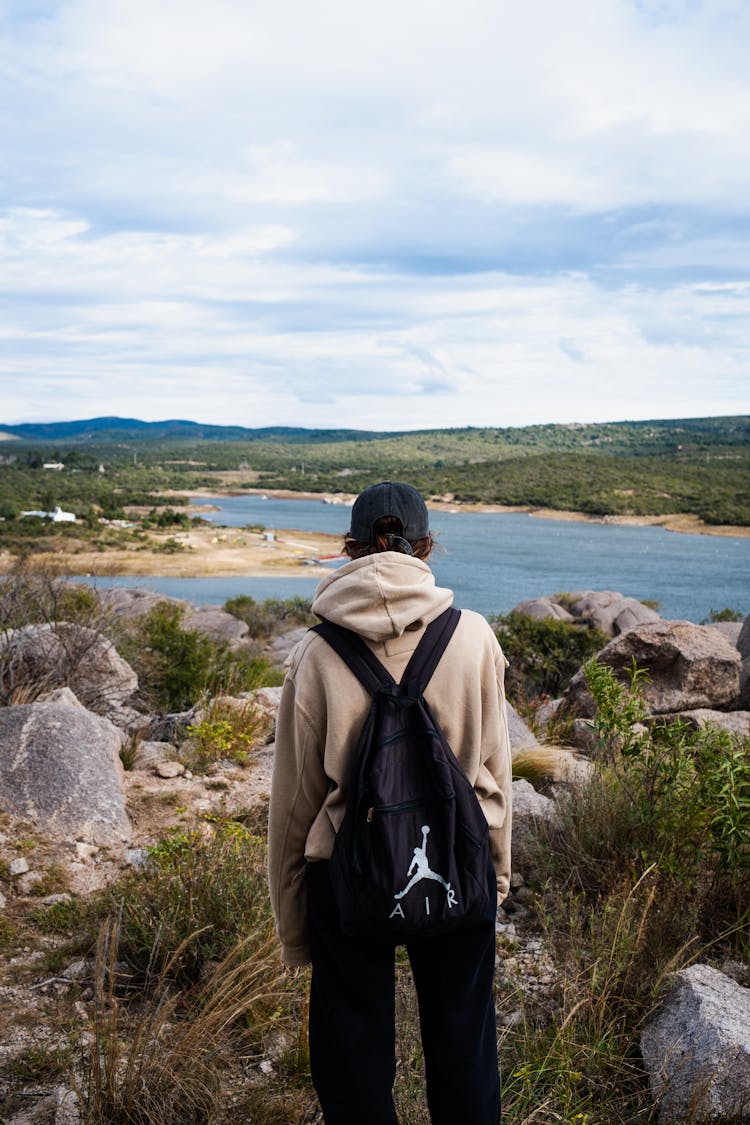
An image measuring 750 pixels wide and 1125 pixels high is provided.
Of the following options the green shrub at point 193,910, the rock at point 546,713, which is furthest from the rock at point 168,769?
the rock at point 546,713

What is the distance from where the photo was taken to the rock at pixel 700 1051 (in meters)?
2.39

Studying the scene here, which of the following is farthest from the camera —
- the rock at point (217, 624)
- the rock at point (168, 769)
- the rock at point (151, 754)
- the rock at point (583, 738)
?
the rock at point (217, 624)

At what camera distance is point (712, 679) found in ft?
26.2

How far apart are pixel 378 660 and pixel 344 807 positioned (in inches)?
13.3

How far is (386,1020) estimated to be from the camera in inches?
78.2

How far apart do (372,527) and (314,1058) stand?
1218mm

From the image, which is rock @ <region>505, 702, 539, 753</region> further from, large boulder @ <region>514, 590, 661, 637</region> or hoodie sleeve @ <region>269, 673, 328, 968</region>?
large boulder @ <region>514, 590, 661, 637</region>

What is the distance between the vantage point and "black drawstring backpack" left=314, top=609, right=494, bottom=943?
1805mm

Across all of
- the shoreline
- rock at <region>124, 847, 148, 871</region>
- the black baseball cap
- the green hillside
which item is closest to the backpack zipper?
the black baseball cap

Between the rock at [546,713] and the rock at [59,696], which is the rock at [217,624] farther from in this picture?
the rock at [59,696]

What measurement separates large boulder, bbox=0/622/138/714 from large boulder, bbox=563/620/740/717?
4033 millimetres

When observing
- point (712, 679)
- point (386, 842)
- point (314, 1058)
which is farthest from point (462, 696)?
point (712, 679)

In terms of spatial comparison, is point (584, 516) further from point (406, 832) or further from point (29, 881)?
point (406, 832)

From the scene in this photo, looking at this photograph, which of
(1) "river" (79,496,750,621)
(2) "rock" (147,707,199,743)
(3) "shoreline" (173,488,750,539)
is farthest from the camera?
(3) "shoreline" (173,488,750,539)
